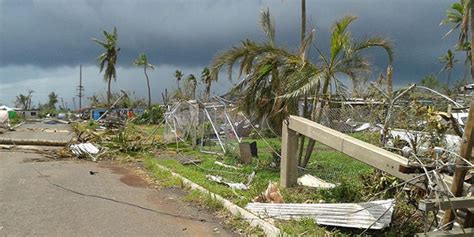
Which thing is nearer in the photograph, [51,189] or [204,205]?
[204,205]

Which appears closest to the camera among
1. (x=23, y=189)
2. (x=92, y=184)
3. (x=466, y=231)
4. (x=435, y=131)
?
(x=466, y=231)

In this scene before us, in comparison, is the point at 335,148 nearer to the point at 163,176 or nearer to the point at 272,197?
the point at 272,197

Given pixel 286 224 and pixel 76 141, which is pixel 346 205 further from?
pixel 76 141

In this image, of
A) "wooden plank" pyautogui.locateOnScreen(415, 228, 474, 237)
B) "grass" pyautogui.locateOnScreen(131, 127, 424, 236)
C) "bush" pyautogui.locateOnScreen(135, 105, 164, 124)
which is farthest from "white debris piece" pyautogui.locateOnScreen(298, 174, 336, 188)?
"bush" pyautogui.locateOnScreen(135, 105, 164, 124)

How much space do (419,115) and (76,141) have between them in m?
15.1

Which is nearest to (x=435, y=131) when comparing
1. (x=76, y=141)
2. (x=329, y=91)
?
(x=329, y=91)

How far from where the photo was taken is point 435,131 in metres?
5.98

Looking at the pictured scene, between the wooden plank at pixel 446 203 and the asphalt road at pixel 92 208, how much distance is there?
282 cm

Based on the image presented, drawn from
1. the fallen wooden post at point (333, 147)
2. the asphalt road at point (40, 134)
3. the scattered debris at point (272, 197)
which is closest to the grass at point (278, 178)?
the scattered debris at point (272, 197)

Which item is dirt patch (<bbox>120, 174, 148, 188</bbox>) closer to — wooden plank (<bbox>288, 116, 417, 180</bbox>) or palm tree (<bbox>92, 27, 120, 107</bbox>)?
wooden plank (<bbox>288, 116, 417, 180</bbox>)

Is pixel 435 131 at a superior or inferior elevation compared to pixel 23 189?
superior

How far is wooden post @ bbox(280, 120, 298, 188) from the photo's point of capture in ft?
28.4

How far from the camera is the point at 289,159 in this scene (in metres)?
8.61

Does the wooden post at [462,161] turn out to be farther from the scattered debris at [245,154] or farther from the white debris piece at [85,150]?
the white debris piece at [85,150]
